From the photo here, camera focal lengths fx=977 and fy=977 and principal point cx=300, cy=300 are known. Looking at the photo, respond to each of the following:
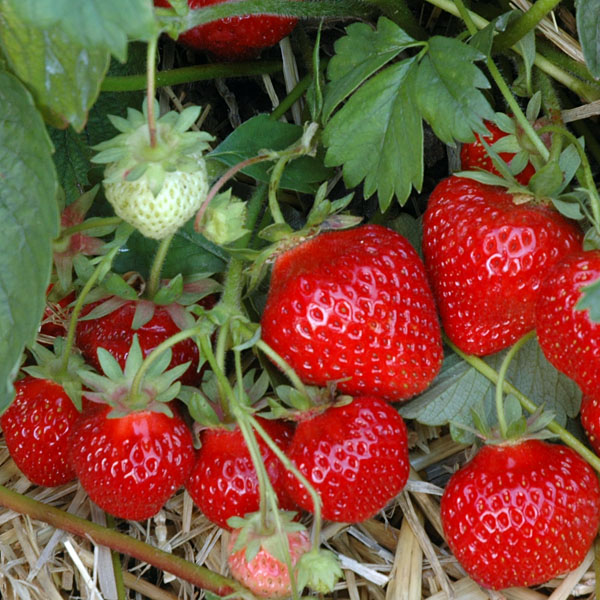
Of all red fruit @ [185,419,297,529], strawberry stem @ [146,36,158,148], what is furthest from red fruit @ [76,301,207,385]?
strawberry stem @ [146,36,158,148]

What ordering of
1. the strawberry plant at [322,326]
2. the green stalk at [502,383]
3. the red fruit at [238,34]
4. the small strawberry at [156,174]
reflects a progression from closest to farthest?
the small strawberry at [156,174] < the strawberry plant at [322,326] < the green stalk at [502,383] < the red fruit at [238,34]

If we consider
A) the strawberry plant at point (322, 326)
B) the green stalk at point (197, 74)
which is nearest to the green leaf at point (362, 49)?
the strawberry plant at point (322, 326)

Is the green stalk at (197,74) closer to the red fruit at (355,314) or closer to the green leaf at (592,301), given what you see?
the red fruit at (355,314)

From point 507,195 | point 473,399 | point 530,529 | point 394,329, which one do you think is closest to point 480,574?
point 530,529

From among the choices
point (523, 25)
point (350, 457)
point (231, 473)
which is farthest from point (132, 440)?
point (523, 25)

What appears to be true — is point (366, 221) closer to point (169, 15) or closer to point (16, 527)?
point (169, 15)

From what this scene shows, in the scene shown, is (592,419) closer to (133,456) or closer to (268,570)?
(268,570)
